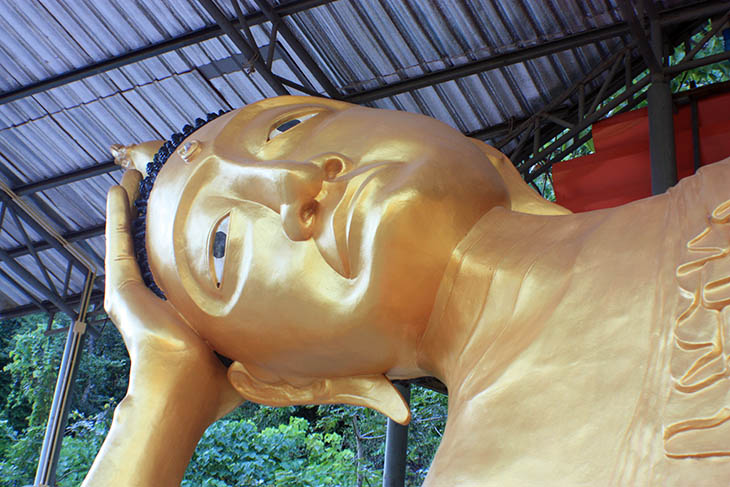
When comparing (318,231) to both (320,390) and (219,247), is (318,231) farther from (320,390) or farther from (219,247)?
(320,390)

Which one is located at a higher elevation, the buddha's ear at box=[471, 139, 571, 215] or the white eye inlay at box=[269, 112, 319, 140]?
the white eye inlay at box=[269, 112, 319, 140]

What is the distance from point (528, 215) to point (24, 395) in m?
14.0

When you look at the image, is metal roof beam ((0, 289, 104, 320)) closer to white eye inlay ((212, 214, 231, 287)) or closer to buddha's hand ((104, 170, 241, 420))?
buddha's hand ((104, 170, 241, 420))

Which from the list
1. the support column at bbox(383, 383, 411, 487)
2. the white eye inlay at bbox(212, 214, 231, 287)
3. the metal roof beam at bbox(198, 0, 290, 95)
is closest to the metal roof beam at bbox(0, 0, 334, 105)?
the metal roof beam at bbox(198, 0, 290, 95)

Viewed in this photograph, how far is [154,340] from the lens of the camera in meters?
1.70

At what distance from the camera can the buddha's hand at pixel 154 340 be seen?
5.53 ft

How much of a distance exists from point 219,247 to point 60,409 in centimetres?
814

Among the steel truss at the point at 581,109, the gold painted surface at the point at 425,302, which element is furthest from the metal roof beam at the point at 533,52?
the gold painted surface at the point at 425,302

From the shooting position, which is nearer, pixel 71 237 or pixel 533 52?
pixel 533 52

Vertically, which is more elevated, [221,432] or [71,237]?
[71,237]

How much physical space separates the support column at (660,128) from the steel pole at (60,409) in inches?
263

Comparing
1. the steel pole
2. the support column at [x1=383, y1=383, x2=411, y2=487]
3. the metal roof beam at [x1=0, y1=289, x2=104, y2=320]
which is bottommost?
the support column at [x1=383, y1=383, x2=411, y2=487]

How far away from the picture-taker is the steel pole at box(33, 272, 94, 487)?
8.78 m

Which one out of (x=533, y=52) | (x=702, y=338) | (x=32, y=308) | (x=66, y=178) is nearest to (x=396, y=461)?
(x=533, y=52)
